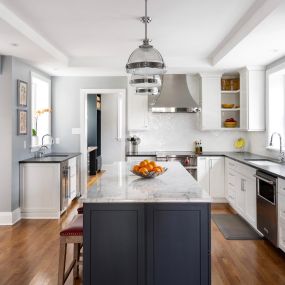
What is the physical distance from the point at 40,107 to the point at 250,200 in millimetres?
4035

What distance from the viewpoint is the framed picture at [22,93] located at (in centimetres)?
466

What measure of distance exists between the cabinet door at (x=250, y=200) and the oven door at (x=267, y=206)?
21cm

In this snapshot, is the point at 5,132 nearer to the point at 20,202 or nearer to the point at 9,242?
the point at 20,202

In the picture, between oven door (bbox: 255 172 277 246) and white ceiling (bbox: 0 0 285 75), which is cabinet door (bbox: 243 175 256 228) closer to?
oven door (bbox: 255 172 277 246)

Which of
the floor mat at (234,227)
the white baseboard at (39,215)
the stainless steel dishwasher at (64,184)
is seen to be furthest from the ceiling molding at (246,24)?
the white baseboard at (39,215)

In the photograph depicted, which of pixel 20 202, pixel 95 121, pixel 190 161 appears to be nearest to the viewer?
pixel 20 202

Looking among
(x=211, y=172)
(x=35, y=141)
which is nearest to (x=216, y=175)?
(x=211, y=172)

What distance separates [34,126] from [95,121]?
3.34m

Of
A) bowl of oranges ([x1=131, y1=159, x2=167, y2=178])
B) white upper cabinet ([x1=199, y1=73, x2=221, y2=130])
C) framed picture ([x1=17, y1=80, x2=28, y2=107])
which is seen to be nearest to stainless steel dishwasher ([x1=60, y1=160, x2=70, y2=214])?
framed picture ([x1=17, y1=80, x2=28, y2=107])

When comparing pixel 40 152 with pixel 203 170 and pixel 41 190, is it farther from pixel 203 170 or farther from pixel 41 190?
pixel 203 170

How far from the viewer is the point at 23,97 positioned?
4824mm

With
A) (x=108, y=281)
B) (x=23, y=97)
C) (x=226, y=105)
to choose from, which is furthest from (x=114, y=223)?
(x=226, y=105)

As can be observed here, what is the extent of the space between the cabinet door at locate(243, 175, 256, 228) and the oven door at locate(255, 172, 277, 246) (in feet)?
0.67

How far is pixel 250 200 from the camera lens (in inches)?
167
